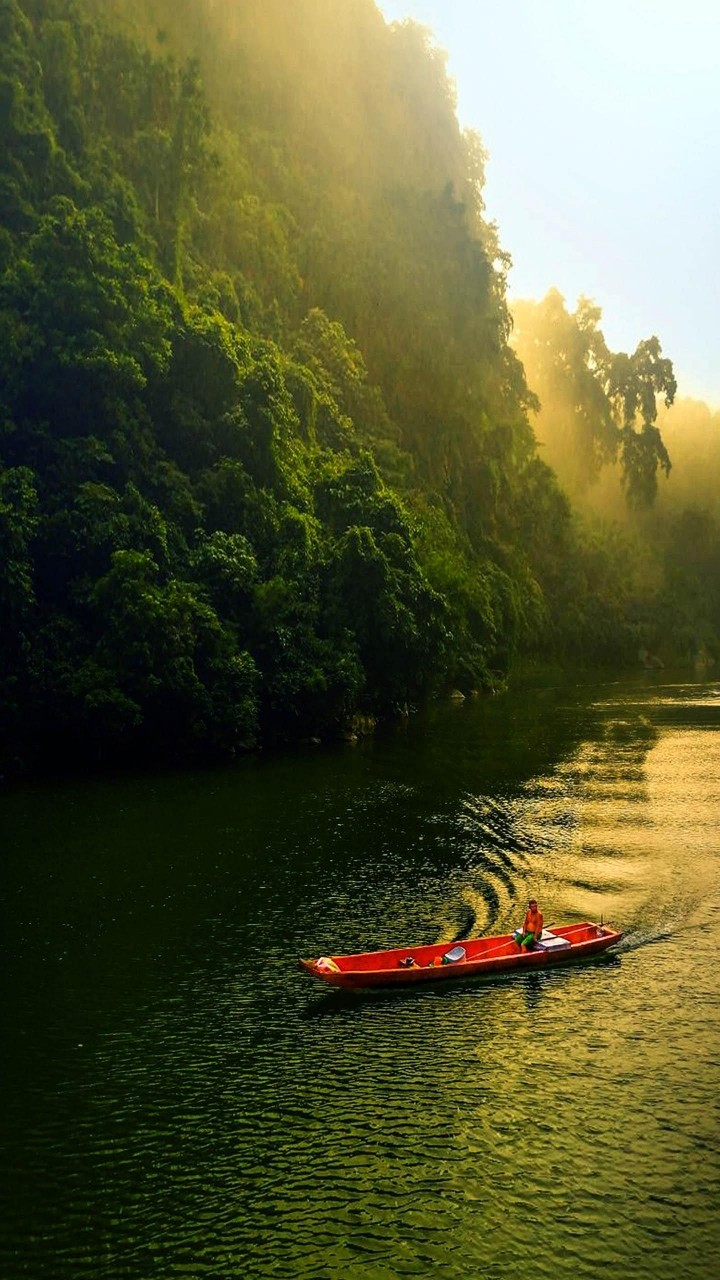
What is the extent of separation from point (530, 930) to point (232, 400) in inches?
1623

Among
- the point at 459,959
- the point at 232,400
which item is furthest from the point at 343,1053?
the point at 232,400

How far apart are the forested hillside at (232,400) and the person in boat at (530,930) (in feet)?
82.0

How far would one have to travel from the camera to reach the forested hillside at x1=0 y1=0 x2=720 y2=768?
45875mm

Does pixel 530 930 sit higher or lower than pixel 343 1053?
higher

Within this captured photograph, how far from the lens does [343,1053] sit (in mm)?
18266

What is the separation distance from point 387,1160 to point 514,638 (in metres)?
82.1

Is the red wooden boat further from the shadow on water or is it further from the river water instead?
the river water

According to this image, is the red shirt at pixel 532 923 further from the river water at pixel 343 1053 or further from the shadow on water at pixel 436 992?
the river water at pixel 343 1053

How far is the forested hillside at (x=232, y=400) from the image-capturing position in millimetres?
45875

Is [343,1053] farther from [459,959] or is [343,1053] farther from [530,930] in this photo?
[530,930]

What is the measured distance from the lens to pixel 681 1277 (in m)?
12.3

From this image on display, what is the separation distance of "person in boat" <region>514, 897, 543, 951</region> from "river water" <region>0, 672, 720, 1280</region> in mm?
953

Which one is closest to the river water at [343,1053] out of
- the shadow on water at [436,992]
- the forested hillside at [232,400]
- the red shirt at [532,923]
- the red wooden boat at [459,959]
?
the shadow on water at [436,992]

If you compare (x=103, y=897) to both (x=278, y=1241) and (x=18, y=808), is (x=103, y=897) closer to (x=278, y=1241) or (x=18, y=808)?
(x=18, y=808)
